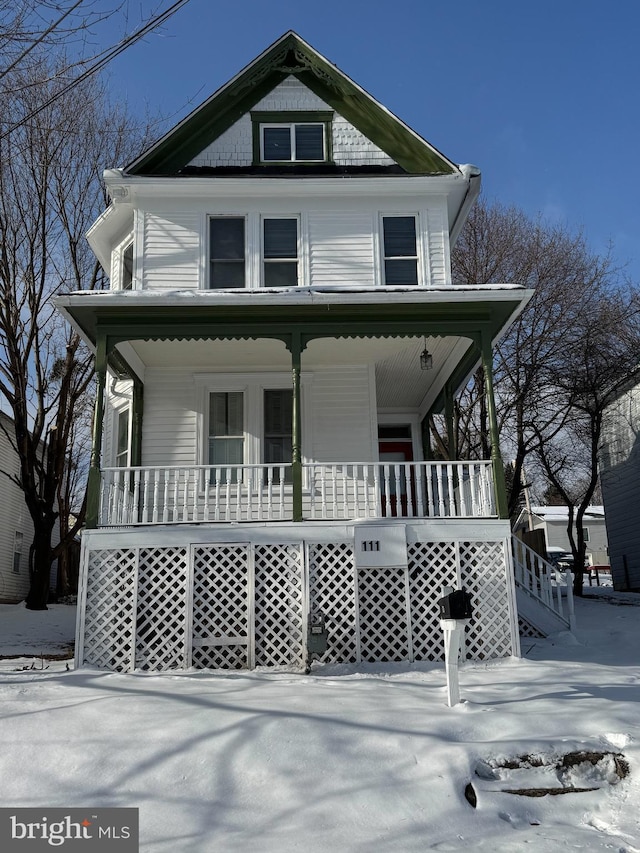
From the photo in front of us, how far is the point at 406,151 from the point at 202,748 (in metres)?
10.3

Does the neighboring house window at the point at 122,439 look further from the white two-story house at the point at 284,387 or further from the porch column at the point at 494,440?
the porch column at the point at 494,440

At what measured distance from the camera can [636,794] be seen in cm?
461

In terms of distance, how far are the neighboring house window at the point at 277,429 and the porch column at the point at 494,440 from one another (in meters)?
3.38

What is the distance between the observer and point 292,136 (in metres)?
12.6

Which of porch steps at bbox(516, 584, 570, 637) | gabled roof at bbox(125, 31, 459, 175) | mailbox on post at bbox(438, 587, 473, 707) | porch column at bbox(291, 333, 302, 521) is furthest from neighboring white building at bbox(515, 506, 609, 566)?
mailbox on post at bbox(438, 587, 473, 707)

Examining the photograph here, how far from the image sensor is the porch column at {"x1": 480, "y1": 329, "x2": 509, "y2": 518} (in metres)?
9.34

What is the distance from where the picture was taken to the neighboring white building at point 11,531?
22.5 metres

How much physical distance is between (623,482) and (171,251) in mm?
15232

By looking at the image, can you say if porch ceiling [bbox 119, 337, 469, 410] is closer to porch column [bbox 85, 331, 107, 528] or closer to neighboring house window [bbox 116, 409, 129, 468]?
porch column [bbox 85, 331, 107, 528]

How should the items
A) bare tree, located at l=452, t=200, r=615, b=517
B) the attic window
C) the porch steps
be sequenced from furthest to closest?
bare tree, located at l=452, t=200, r=615, b=517 < the attic window < the porch steps

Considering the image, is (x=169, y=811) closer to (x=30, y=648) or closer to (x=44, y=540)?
(x=30, y=648)

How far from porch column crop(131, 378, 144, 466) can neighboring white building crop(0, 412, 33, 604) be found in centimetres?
1196

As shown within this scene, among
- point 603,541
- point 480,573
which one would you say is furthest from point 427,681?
point 603,541

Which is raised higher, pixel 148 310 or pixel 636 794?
pixel 148 310
